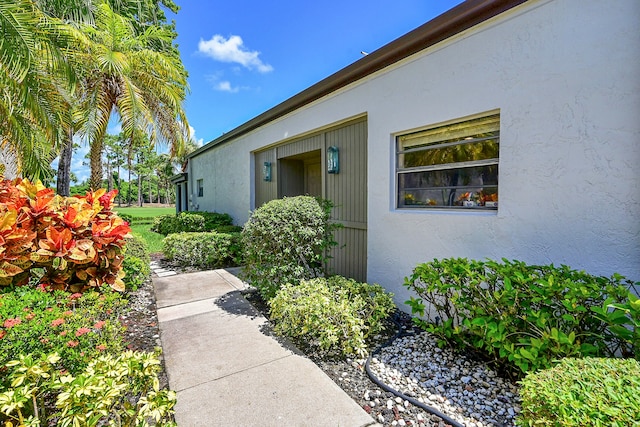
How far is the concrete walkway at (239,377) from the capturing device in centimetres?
229

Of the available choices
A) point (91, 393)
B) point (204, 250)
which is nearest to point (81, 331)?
point (91, 393)

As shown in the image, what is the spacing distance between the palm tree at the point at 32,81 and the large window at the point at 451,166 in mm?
6155

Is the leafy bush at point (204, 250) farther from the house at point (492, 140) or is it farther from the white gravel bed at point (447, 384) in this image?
the white gravel bed at point (447, 384)

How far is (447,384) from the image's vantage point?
2760 millimetres

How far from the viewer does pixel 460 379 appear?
9.27 ft

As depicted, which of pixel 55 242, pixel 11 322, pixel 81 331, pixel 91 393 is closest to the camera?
pixel 91 393

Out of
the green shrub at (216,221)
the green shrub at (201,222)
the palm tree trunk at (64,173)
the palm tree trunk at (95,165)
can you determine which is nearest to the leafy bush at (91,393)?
the green shrub at (201,222)

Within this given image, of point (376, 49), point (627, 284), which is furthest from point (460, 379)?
point (376, 49)

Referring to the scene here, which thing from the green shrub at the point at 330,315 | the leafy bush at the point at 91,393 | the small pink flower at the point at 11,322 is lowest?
the green shrub at the point at 330,315

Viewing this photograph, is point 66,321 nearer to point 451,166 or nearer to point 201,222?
point 451,166

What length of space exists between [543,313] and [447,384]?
1.08 meters

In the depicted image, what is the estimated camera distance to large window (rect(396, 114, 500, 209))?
3.57 meters

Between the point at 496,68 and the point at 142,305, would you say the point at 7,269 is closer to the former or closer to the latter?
the point at 142,305

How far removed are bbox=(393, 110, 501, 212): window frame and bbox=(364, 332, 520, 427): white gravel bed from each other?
5.94ft
